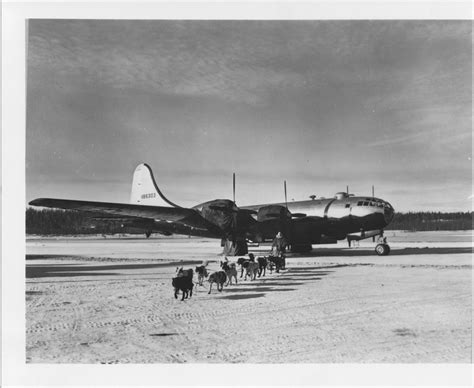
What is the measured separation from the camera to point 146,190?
2869 centimetres

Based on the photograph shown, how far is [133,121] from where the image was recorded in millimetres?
13070

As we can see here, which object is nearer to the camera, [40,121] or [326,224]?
[40,121]

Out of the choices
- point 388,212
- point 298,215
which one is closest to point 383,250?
point 388,212

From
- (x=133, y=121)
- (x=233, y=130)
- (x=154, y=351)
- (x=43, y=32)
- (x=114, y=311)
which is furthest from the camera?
(x=233, y=130)

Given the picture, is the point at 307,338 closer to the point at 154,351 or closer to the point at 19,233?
the point at 154,351

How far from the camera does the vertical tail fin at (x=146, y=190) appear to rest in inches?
1113

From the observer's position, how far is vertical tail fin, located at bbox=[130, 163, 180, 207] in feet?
92.8

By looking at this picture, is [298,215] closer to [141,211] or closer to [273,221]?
[273,221]

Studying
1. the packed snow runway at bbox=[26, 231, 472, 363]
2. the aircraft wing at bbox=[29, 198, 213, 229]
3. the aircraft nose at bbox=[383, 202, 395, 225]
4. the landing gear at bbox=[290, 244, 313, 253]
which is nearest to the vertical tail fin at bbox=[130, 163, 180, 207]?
the aircraft wing at bbox=[29, 198, 213, 229]

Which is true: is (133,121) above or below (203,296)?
above

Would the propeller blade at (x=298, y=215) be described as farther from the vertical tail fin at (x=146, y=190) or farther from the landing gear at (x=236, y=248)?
the vertical tail fin at (x=146, y=190)
